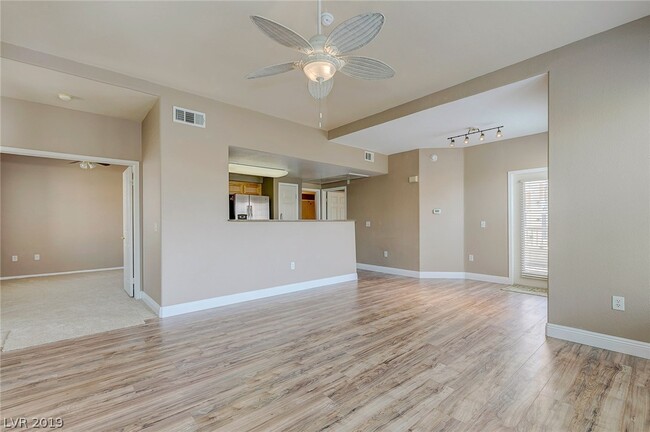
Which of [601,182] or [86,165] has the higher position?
[86,165]

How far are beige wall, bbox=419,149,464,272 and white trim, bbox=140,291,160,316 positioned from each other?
489cm

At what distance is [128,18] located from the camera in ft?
7.95

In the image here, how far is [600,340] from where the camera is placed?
2689mm

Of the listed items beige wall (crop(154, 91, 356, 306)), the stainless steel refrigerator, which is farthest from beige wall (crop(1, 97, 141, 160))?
the stainless steel refrigerator

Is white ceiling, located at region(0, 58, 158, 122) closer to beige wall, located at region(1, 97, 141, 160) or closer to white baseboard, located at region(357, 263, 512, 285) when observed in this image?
beige wall, located at region(1, 97, 141, 160)

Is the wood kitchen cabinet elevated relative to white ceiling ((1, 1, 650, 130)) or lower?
lower

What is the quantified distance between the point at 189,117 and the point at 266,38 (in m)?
1.73

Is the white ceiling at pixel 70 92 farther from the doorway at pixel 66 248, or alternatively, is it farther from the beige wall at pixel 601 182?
the beige wall at pixel 601 182

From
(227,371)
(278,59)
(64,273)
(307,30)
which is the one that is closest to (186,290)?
(227,371)

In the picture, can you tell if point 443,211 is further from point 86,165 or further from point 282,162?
point 86,165

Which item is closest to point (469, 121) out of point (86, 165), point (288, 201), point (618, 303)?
point (618, 303)

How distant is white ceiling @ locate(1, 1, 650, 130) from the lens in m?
2.32

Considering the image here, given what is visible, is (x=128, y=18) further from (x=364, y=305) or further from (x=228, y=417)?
(x=364, y=305)

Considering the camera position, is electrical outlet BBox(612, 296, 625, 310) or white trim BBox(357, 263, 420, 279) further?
white trim BBox(357, 263, 420, 279)
